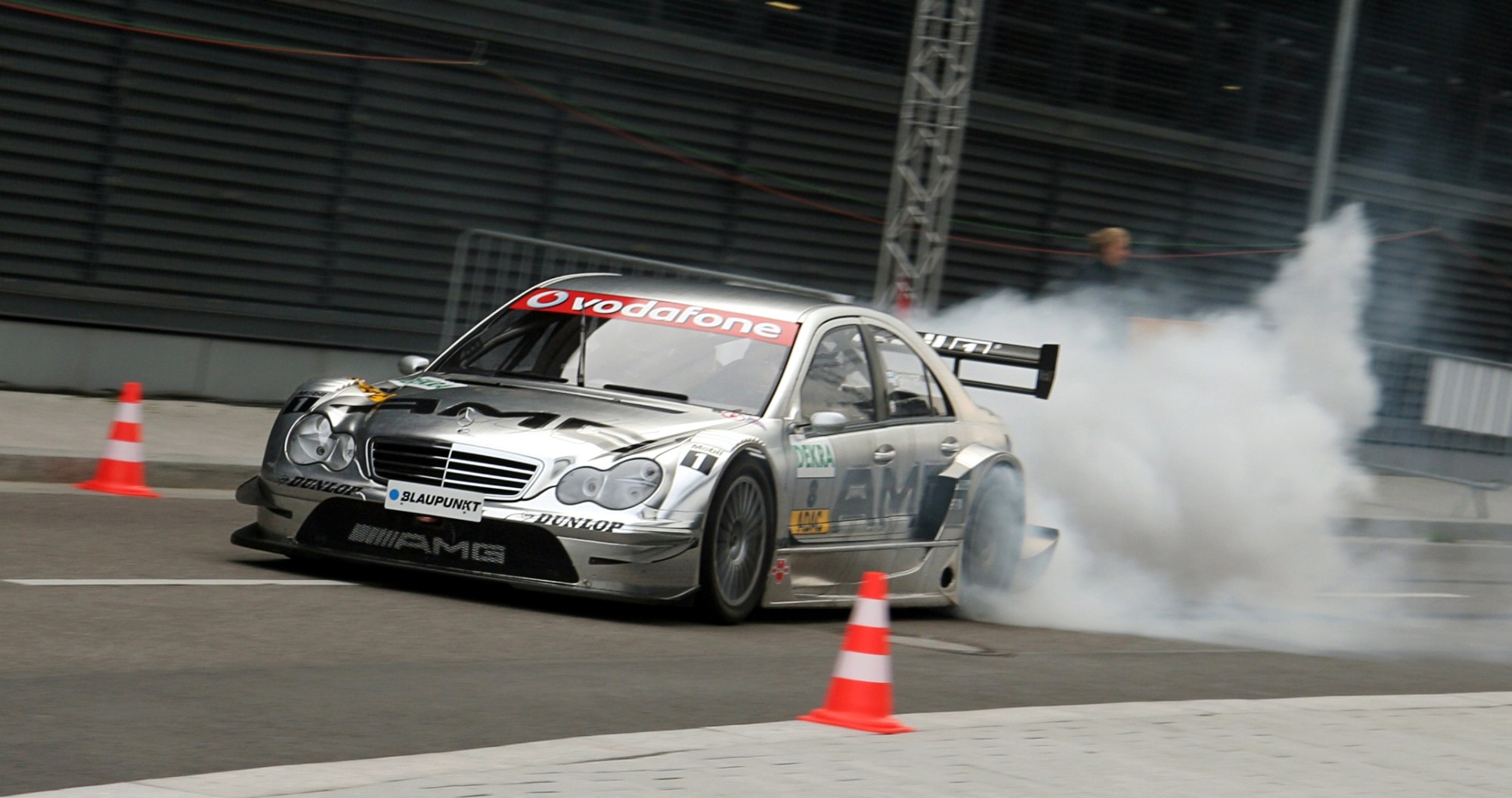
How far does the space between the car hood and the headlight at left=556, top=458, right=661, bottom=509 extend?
74 millimetres

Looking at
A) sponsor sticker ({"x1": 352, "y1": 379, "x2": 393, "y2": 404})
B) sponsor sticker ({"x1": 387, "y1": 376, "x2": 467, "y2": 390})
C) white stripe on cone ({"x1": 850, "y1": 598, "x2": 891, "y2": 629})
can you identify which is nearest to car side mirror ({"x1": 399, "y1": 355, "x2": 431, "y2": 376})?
sponsor sticker ({"x1": 387, "y1": 376, "x2": 467, "y2": 390})

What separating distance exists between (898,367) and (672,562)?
7.54 ft

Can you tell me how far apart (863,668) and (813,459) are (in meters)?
2.71

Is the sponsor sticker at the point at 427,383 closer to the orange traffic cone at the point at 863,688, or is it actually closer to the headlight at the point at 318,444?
the headlight at the point at 318,444

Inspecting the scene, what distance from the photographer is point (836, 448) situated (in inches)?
355

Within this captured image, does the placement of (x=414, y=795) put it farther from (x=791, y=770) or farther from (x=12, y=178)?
(x=12, y=178)

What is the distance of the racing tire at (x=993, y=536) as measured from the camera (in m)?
10.1

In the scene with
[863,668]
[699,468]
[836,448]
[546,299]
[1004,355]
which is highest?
[1004,355]

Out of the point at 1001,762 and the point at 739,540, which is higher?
the point at 739,540

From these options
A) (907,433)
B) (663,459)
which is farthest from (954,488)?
(663,459)

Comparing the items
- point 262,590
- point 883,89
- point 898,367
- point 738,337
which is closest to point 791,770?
point 262,590

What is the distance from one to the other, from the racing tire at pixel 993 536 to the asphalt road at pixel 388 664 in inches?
10.3

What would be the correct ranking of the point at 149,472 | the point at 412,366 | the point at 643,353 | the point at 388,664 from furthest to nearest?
the point at 149,472, the point at 412,366, the point at 643,353, the point at 388,664

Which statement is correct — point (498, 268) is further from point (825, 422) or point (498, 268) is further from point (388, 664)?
Answer: point (388, 664)
